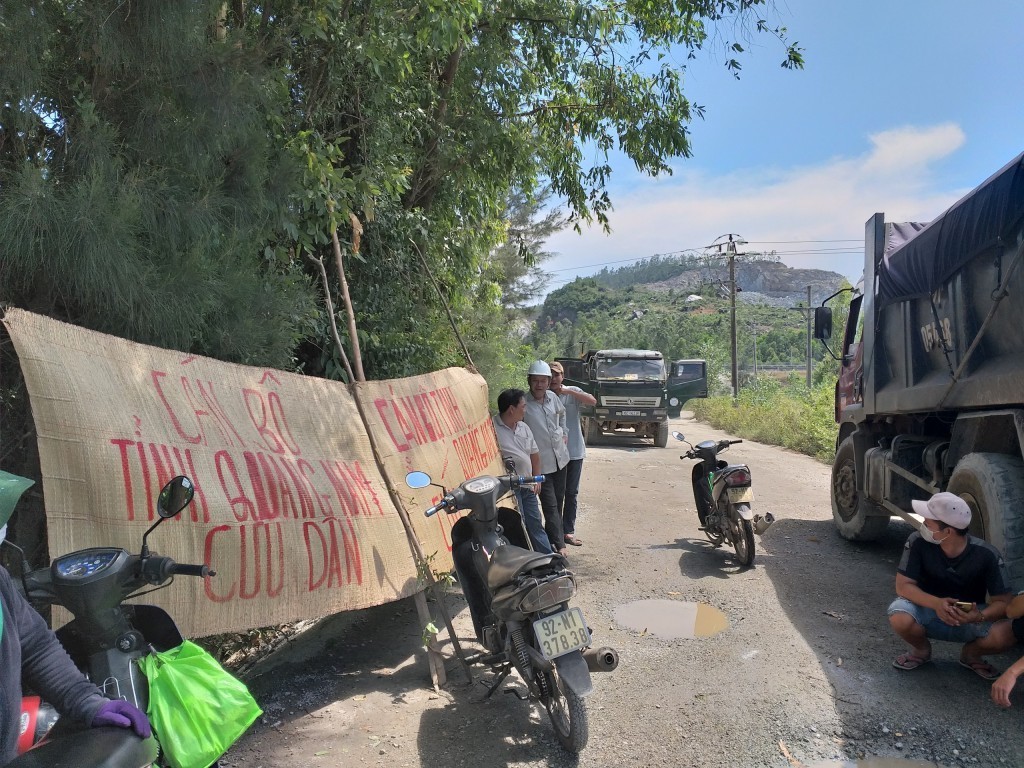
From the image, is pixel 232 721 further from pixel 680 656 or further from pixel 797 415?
pixel 797 415

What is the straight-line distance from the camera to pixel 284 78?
4598 millimetres

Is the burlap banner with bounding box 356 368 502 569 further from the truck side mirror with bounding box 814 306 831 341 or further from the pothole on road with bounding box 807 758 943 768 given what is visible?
the truck side mirror with bounding box 814 306 831 341

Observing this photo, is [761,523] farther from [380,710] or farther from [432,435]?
[380,710]

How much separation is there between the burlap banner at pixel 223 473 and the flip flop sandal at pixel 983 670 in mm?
3013

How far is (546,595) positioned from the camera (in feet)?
10.7

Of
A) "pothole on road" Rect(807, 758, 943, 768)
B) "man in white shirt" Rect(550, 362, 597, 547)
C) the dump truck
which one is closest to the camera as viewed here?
"pothole on road" Rect(807, 758, 943, 768)

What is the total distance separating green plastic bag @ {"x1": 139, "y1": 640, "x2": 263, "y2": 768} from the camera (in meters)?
1.96

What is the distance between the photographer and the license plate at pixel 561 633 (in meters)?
3.20

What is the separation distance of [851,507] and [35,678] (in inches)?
274

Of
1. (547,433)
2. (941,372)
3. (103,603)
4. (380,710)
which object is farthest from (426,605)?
(941,372)

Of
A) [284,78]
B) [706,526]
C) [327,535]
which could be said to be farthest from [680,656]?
[284,78]

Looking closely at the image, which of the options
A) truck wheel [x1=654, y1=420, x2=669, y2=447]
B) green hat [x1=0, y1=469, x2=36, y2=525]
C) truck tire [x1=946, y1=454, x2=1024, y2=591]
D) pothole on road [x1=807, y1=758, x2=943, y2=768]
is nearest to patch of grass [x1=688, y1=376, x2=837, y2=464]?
truck wheel [x1=654, y1=420, x2=669, y2=447]

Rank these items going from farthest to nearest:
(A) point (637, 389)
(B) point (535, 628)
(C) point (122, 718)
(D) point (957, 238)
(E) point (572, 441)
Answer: (A) point (637, 389), (E) point (572, 441), (D) point (957, 238), (B) point (535, 628), (C) point (122, 718)

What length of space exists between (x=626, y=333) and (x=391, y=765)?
60.1 metres
